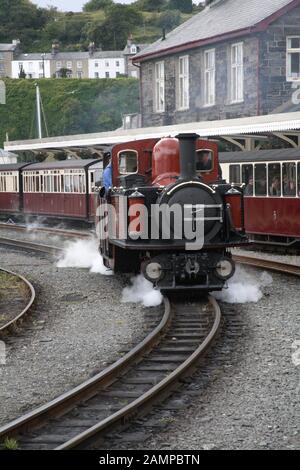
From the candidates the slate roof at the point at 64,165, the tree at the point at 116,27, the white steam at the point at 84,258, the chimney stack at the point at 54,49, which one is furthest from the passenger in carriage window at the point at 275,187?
the tree at the point at 116,27

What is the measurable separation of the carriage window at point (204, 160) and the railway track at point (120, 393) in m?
3.52

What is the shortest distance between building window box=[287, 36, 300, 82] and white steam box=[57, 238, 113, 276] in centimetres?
1058

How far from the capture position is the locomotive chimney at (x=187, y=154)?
1257 centimetres

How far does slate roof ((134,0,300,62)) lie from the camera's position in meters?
29.0

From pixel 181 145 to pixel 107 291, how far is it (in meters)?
3.29

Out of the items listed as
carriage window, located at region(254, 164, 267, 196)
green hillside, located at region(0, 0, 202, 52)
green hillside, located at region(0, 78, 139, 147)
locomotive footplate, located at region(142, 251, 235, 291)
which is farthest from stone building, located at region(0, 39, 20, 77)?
locomotive footplate, located at region(142, 251, 235, 291)

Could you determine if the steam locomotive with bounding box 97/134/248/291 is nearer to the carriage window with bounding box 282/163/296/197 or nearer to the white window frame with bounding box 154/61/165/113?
the carriage window with bounding box 282/163/296/197

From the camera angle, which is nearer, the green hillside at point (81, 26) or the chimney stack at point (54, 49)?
the green hillside at point (81, 26)

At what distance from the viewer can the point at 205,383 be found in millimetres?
8227

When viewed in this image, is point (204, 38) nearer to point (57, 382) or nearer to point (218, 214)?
point (218, 214)

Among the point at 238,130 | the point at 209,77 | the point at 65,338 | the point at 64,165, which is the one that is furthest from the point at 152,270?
the point at 209,77

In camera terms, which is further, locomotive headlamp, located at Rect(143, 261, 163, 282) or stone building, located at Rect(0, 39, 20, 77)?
stone building, located at Rect(0, 39, 20, 77)

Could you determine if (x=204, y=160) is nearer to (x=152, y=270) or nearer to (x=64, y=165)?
(x=152, y=270)

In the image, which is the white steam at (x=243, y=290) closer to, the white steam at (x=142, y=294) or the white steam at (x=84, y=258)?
the white steam at (x=142, y=294)
